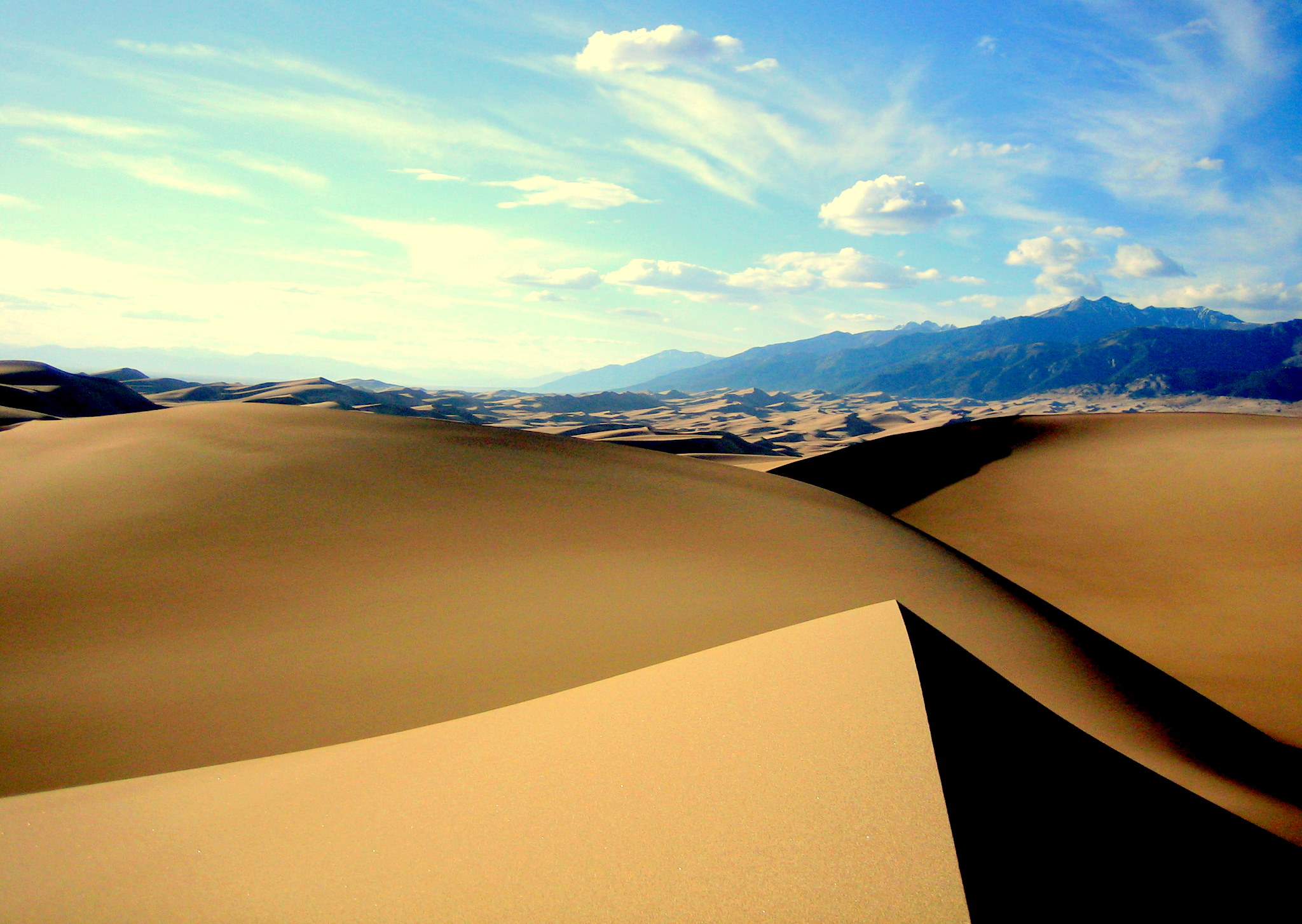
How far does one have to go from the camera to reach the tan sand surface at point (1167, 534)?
10.2 metres

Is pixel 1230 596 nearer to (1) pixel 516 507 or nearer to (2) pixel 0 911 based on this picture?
(1) pixel 516 507

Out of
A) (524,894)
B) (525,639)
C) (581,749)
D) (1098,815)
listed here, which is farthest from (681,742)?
(525,639)

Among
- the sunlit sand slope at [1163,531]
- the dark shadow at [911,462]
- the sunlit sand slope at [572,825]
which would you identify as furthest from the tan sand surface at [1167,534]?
the sunlit sand slope at [572,825]

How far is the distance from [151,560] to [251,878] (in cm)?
692

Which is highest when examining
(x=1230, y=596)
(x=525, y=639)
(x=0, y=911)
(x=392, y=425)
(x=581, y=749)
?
(x=392, y=425)

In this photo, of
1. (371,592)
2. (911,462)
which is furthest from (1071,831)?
(911,462)

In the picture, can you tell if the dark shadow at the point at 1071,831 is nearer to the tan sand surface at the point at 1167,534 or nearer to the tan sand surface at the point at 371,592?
the tan sand surface at the point at 371,592

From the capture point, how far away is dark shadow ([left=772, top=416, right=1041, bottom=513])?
21.8 metres

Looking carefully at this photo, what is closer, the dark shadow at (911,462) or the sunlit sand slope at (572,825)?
the sunlit sand slope at (572,825)

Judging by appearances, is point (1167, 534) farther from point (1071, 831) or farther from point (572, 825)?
point (572, 825)

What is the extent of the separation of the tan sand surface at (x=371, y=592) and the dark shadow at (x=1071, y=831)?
84.4 inches

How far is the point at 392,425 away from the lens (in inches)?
598

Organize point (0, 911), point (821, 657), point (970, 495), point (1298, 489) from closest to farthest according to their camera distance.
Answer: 1. point (0, 911)
2. point (821, 657)
3. point (1298, 489)
4. point (970, 495)

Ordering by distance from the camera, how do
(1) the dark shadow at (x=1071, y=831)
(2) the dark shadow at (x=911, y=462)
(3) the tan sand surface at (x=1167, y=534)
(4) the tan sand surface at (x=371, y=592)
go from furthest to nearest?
(2) the dark shadow at (x=911, y=462) → (3) the tan sand surface at (x=1167, y=534) → (4) the tan sand surface at (x=371, y=592) → (1) the dark shadow at (x=1071, y=831)
